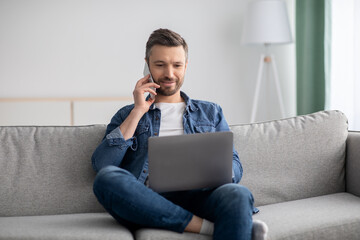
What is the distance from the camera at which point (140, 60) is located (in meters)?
3.97

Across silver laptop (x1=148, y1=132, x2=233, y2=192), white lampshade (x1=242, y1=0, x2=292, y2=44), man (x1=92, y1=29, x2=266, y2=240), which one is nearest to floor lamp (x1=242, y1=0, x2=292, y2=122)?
white lampshade (x1=242, y1=0, x2=292, y2=44)

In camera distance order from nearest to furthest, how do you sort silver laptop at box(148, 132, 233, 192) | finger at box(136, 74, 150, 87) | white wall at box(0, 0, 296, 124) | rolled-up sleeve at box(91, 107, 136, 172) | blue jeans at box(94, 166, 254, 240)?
blue jeans at box(94, 166, 254, 240), silver laptop at box(148, 132, 233, 192), rolled-up sleeve at box(91, 107, 136, 172), finger at box(136, 74, 150, 87), white wall at box(0, 0, 296, 124)

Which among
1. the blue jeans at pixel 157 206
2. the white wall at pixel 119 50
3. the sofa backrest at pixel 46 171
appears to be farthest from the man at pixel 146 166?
the white wall at pixel 119 50

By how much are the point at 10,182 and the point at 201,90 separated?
8.00ft

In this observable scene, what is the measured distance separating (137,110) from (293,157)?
2.47 feet

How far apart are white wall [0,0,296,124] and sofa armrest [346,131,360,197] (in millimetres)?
2025

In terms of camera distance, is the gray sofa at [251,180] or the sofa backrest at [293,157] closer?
the gray sofa at [251,180]

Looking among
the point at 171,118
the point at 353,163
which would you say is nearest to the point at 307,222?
the point at 353,163

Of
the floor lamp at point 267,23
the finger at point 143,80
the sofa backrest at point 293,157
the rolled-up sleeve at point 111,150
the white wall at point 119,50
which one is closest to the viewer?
the rolled-up sleeve at point 111,150

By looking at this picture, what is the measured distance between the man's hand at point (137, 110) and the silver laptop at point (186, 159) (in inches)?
11.8

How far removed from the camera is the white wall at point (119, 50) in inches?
148

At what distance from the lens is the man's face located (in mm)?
1949

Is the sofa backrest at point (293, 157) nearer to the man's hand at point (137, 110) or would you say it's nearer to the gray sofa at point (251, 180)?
the gray sofa at point (251, 180)

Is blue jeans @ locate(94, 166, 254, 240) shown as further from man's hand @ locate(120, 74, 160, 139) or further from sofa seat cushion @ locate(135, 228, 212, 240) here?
man's hand @ locate(120, 74, 160, 139)
